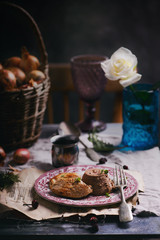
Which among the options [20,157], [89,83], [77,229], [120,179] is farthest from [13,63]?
[77,229]

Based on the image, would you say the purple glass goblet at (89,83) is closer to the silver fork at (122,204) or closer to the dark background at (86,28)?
the silver fork at (122,204)

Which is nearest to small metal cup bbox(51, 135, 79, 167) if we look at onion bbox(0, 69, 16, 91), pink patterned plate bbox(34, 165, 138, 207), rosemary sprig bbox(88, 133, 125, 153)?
pink patterned plate bbox(34, 165, 138, 207)

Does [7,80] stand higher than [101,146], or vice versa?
[7,80]

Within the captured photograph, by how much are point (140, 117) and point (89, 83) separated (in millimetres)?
323

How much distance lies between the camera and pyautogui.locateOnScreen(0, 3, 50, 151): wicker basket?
4.19 ft

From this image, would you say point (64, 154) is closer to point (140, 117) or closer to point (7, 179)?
point (7, 179)

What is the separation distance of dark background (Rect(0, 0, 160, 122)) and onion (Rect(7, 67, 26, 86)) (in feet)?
2.91

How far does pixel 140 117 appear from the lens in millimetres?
1330

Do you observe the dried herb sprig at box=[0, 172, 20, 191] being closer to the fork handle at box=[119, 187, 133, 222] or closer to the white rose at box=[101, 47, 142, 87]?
the fork handle at box=[119, 187, 133, 222]

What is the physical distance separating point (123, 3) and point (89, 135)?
116 centimetres

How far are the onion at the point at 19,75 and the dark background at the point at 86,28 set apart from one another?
0.89 m

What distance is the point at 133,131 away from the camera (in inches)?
53.5
